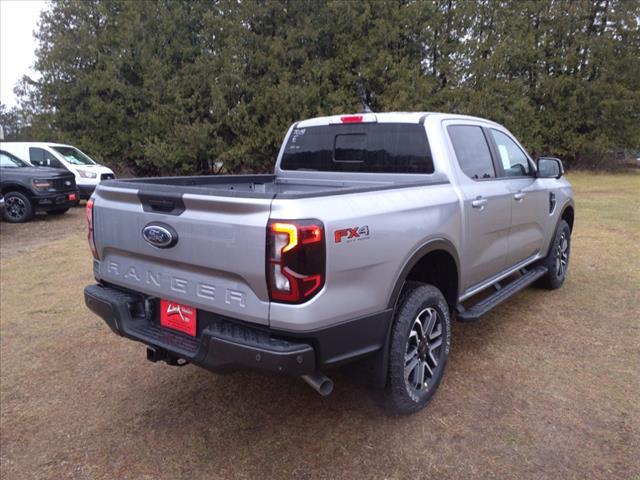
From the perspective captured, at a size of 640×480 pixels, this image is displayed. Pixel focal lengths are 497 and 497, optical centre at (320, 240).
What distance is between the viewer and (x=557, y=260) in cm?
540

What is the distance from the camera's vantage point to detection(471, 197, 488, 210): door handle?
3549 mm

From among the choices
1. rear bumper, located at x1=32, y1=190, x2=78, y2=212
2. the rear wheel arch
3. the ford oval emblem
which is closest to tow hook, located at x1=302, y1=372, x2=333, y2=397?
the rear wheel arch

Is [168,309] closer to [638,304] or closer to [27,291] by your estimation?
[27,291]

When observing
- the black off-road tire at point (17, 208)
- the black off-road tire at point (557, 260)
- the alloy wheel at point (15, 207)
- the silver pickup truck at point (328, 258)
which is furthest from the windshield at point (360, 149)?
the alloy wheel at point (15, 207)

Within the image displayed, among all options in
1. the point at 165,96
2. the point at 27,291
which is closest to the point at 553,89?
the point at 165,96

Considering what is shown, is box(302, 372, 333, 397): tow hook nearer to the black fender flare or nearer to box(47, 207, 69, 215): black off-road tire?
the black fender flare

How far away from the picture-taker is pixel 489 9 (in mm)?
22141

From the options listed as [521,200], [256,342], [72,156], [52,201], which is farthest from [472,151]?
[72,156]

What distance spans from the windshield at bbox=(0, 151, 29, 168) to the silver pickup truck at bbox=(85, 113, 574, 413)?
9.83 meters

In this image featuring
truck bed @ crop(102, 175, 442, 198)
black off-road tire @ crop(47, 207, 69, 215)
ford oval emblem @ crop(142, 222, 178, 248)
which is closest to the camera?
ford oval emblem @ crop(142, 222, 178, 248)

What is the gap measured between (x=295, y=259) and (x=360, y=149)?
6.33ft

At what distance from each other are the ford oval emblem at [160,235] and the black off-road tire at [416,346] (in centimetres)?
Answer: 130

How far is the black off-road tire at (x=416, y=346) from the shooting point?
2.79 m

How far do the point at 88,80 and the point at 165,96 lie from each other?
290 centimetres
